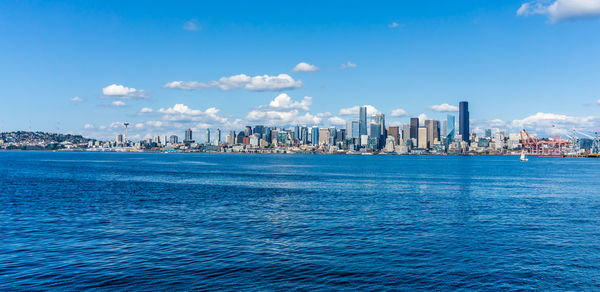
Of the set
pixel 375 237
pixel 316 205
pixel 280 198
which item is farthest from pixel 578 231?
pixel 280 198

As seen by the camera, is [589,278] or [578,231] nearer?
[589,278]

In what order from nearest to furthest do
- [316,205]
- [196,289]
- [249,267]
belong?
[196,289]
[249,267]
[316,205]

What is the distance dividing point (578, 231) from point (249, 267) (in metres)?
32.1

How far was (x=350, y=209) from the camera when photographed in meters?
55.8

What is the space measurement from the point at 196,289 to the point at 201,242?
11.2 metres

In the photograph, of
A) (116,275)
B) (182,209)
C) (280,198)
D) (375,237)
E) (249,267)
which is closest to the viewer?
(116,275)

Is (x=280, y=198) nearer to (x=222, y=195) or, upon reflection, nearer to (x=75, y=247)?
(x=222, y=195)

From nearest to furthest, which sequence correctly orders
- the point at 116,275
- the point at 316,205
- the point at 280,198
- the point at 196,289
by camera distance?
the point at 196,289 → the point at 116,275 → the point at 316,205 → the point at 280,198

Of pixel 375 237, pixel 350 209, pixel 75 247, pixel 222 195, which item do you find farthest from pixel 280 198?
pixel 75 247

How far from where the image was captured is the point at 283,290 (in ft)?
79.1

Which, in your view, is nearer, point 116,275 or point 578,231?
point 116,275

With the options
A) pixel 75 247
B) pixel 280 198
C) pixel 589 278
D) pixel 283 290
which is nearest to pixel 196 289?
pixel 283 290

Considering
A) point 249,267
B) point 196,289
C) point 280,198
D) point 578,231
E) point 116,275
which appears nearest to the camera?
point 196,289

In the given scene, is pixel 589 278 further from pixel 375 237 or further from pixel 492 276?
pixel 375 237
